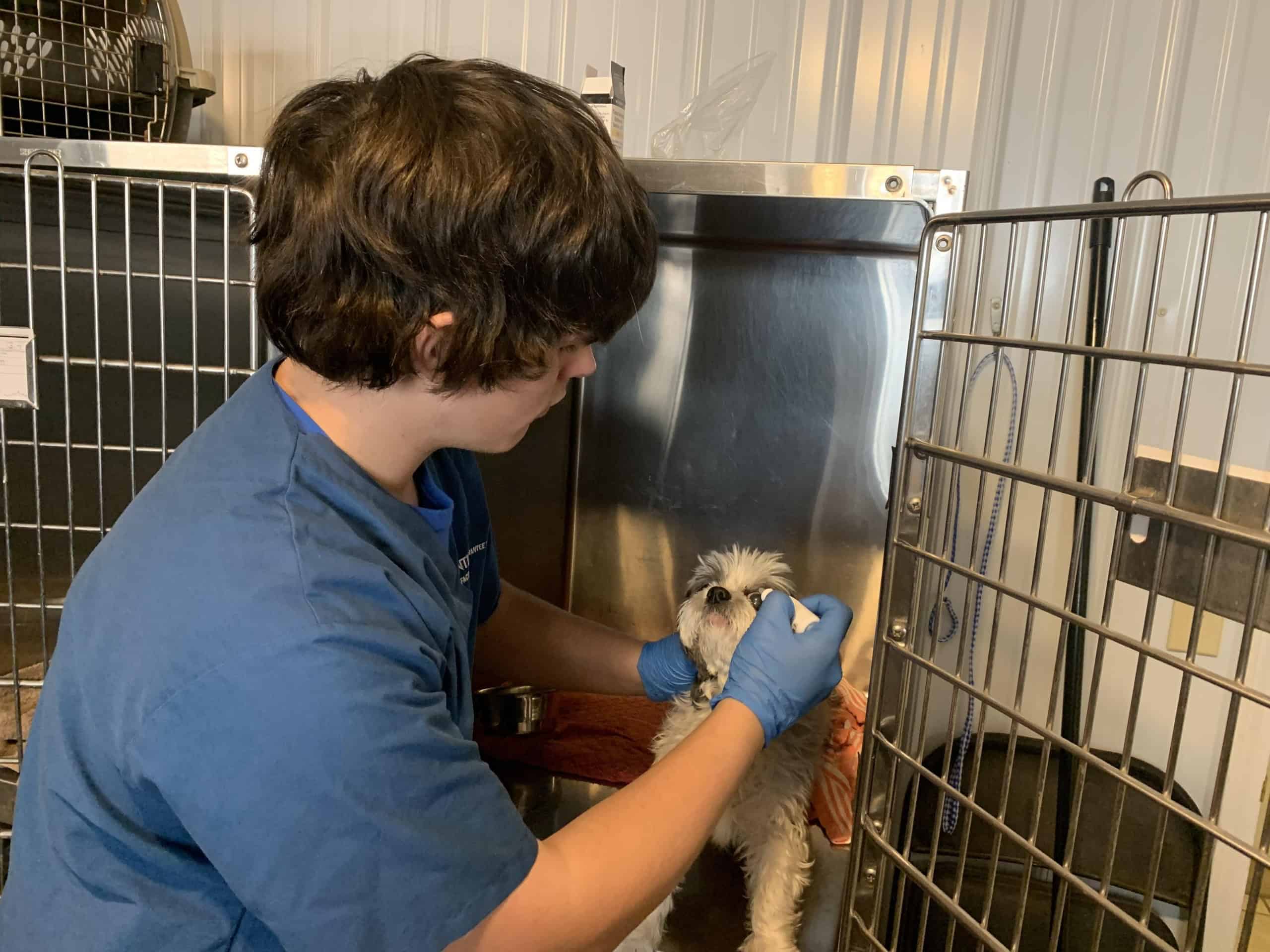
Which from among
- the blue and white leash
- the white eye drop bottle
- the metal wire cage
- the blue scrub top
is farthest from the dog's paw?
the metal wire cage

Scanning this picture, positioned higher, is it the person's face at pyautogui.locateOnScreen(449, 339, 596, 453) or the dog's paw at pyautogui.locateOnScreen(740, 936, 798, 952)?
the person's face at pyautogui.locateOnScreen(449, 339, 596, 453)

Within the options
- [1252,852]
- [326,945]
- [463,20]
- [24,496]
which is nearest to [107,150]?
[24,496]

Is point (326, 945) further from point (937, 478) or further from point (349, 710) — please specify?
point (937, 478)

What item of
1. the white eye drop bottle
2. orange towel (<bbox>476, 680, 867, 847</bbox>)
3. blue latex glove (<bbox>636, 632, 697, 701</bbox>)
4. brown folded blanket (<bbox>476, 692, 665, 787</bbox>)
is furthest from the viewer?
brown folded blanket (<bbox>476, 692, 665, 787</bbox>)

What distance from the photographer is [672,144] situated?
115 centimetres

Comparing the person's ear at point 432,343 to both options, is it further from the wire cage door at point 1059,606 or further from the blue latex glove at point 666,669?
the blue latex glove at point 666,669

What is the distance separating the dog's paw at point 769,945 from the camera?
993 millimetres

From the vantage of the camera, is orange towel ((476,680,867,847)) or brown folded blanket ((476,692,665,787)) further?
brown folded blanket ((476,692,665,787))

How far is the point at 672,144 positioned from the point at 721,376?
0.42 m

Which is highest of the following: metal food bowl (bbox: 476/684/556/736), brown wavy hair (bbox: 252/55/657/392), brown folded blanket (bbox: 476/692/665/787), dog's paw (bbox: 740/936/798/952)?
brown wavy hair (bbox: 252/55/657/392)

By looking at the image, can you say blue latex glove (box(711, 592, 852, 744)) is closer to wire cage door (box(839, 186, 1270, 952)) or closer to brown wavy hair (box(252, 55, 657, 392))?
wire cage door (box(839, 186, 1270, 952))

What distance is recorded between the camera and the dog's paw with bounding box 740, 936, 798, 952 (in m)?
0.99

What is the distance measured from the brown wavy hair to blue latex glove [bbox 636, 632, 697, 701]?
1.71 ft

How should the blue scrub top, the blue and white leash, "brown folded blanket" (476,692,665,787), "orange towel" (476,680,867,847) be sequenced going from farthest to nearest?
1. "brown folded blanket" (476,692,665,787)
2. "orange towel" (476,680,867,847)
3. the blue and white leash
4. the blue scrub top
